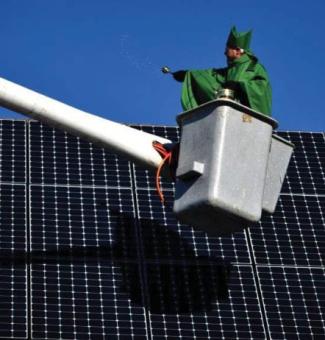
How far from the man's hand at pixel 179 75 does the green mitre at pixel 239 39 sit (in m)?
0.78

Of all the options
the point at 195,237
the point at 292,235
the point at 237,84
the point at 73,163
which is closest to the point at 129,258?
the point at 195,237

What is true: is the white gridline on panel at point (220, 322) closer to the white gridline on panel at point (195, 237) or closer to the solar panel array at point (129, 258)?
the solar panel array at point (129, 258)

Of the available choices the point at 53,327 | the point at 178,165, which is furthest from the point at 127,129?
the point at 53,327

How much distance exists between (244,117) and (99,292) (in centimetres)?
349

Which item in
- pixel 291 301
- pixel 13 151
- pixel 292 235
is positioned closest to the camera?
pixel 291 301

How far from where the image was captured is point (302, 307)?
26219mm

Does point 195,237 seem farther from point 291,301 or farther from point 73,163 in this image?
Answer: point 73,163

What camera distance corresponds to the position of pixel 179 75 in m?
26.1

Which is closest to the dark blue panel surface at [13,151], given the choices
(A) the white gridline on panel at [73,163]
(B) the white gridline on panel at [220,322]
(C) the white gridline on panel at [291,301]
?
(A) the white gridline on panel at [73,163]

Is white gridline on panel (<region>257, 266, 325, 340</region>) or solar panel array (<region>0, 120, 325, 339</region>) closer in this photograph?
solar panel array (<region>0, 120, 325, 339</region>)

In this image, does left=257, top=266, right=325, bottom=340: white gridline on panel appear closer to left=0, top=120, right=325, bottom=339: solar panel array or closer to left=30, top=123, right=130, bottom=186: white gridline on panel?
left=0, top=120, right=325, bottom=339: solar panel array

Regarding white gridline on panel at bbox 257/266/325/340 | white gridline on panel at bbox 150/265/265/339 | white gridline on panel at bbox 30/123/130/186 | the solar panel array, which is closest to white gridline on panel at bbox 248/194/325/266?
the solar panel array

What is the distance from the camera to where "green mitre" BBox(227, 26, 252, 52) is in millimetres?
25953

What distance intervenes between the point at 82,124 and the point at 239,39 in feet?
8.88
